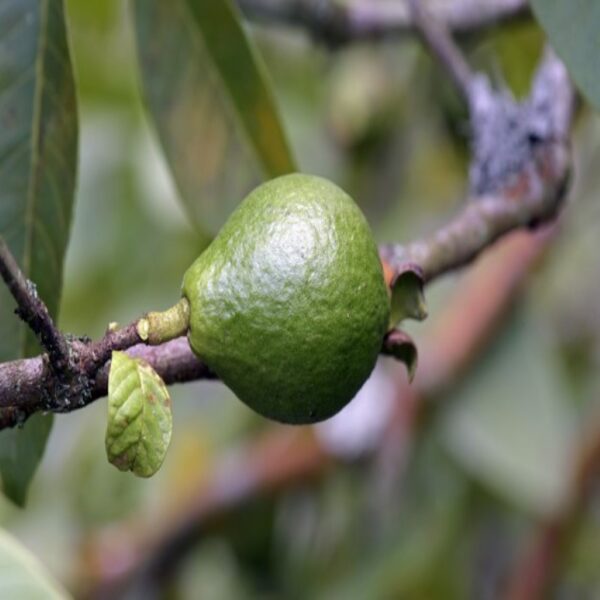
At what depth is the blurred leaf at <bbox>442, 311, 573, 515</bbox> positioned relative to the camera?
6.75 feet

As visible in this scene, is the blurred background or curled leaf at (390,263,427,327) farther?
the blurred background

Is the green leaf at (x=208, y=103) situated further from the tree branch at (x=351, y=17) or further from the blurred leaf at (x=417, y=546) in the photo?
the blurred leaf at (x=417, y=546)

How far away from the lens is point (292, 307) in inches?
28.9

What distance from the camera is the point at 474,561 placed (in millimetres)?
2520

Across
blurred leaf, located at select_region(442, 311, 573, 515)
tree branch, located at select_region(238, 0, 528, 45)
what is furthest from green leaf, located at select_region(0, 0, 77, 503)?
blurred leaf, located at select_region(442, 311, 573, 515)

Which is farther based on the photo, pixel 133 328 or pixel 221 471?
pixel 221 471

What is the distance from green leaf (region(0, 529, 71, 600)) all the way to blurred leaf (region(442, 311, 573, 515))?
1.36 meters

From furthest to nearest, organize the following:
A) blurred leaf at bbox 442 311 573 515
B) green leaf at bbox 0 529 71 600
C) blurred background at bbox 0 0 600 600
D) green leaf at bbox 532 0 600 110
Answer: blurred background at bbox 0 0 600 600 < blurred leaf at bbox 442 311 573 515 < green leaf at bbox 532 0 600 110 < green leaf at bbox 0 529 71 600

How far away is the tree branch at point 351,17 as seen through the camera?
184 centimetres

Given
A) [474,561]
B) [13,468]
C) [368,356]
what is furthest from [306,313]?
[474,561]

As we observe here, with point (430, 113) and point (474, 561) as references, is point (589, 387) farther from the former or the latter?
point (430, 113)

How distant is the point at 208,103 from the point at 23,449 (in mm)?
501

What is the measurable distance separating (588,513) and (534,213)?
4.55 ft

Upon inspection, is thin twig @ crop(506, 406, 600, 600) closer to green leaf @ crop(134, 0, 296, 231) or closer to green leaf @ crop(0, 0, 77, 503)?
green leaf @ crop(134, 0, 296, 231)
